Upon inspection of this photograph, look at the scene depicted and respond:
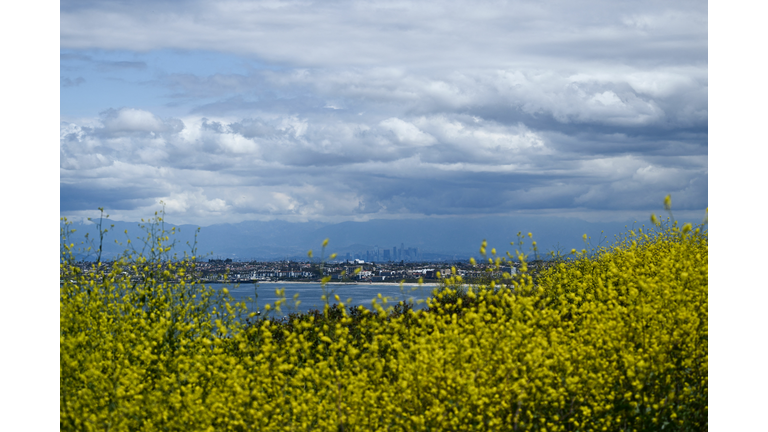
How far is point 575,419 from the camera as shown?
174 inches

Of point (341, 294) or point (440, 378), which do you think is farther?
point (341, 294)

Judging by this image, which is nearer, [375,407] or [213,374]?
[375,407]

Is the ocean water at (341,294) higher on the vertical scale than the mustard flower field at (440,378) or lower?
higher

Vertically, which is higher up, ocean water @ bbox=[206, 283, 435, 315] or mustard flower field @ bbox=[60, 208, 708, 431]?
ocean water @ bbox=[206, 283, 435, 315]

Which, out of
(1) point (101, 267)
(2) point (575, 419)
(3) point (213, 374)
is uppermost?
(1) point (101, 267)

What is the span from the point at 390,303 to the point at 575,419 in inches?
66.6

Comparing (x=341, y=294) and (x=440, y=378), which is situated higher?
(x=341, y=294)

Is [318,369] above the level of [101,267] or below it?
below

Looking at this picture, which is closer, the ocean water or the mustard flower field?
the mustard flower field

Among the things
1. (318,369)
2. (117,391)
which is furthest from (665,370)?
(117,391)

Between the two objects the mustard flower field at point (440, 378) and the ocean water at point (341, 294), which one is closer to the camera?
the mustard flower field at point (440, 378)
